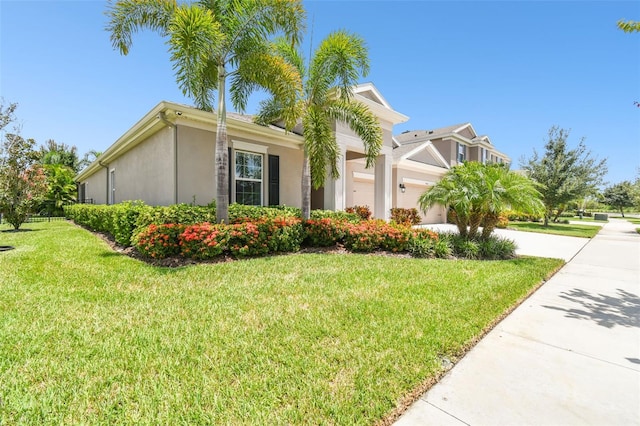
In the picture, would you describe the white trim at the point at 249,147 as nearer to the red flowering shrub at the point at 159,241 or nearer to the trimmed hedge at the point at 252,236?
the trimmed hedge at the point at 252,236

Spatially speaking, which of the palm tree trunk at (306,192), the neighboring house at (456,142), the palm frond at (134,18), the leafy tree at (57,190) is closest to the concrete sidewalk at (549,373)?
the palm tree trunk at (306,192)

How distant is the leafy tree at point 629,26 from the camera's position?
4898 millimetres

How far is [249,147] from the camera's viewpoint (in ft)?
32.9

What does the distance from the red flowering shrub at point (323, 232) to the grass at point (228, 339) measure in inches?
109

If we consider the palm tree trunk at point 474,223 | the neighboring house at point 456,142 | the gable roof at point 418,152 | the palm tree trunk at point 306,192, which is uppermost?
the neighboring house at point 456,142

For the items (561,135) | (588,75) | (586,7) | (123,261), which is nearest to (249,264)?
(123,261)

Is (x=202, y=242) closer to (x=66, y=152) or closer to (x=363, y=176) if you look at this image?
(x=363, y=176)

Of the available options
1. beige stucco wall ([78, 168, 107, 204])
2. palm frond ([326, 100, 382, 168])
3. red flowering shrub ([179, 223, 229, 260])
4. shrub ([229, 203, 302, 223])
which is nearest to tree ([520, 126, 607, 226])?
palm frond ([326, 100, 382, 168])

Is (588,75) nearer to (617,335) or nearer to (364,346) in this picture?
(617,335)

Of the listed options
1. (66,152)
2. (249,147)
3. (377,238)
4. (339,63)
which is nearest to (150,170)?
(249,147)

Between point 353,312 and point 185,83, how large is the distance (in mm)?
6404

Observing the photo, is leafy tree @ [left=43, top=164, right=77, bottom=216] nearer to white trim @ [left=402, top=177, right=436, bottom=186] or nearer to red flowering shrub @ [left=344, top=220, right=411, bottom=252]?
red flowering shrub @ [left=344, top=220, right=411, bottom=252]

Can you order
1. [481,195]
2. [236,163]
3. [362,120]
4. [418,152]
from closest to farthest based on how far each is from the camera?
[481,195], [362,120], [236,163], [418,152]

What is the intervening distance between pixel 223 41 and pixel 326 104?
379cm
